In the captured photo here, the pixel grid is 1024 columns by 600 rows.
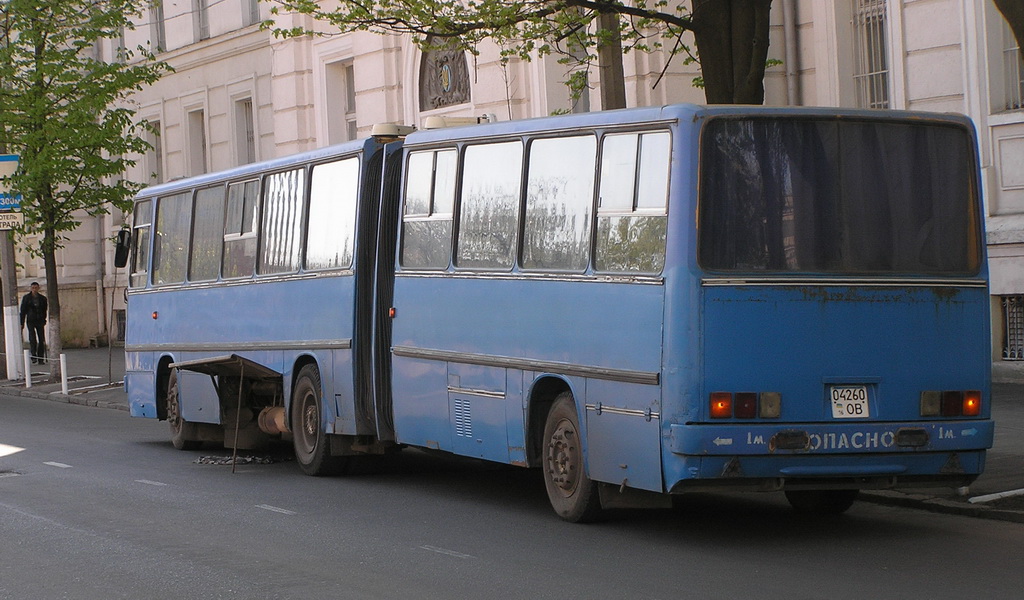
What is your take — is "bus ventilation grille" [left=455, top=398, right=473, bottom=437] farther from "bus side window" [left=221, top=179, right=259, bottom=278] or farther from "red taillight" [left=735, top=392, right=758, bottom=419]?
"bus side window" [left=221, top=179, right=259, bottom=278]

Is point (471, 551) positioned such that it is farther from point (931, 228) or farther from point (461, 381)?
point (931, 228)

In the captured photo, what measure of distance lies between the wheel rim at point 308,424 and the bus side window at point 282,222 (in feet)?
4.17

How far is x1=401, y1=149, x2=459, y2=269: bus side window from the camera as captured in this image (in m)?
12.9

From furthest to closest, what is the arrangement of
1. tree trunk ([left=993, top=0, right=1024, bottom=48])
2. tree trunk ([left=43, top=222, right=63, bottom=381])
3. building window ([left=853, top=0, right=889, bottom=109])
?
tree trunk ([left=43, top=222, right=63, bottom=381]) < building window ([left=853, top=0, right=889, bottom=109]) < tree trunk ([left=993, top=0, right=1024, bottom=48])

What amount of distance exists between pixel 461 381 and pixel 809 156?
11.9 feet

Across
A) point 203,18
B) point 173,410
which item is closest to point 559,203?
point 173,410

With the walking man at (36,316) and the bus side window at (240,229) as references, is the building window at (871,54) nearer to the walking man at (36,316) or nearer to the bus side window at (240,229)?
the bus side window at (240,229)

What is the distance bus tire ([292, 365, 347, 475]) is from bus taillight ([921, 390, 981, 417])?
20.6 feet

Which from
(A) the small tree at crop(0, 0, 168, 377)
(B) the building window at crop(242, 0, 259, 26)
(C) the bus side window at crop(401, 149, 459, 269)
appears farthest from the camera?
(B) the building window at crop(242, 0, 259, 26)

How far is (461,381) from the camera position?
41.1 feet

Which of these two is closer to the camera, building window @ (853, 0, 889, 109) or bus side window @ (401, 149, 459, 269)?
bus side window @ (401, 149, 459, 269)

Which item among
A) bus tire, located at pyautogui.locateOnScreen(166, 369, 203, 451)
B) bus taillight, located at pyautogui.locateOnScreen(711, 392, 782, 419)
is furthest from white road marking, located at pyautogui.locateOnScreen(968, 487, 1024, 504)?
bus tire, located at pyautogui.locateOnScreen(166, 369, 203, 451)

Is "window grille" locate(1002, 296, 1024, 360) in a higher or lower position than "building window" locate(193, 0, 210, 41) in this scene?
lower

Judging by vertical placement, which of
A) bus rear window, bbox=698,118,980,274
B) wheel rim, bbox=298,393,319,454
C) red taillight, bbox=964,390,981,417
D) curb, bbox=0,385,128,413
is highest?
bus rear window, bbox=698,118,980,274
